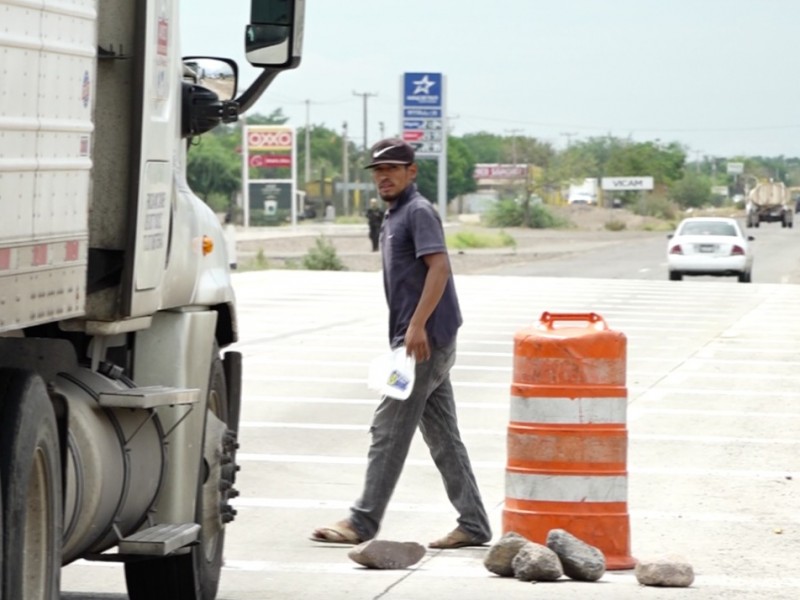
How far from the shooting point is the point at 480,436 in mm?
13859

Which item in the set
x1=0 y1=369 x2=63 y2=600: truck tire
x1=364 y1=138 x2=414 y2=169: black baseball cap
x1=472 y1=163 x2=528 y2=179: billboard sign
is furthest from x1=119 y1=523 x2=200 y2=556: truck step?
x1=472 y1=163 x2=528 y2=179: billboard sign

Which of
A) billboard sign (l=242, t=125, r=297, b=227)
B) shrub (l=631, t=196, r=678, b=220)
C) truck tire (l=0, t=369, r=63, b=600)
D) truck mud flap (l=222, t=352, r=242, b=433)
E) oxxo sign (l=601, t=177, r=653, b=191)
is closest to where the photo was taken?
truck tire (l=0, t=369, r=63, b=600)

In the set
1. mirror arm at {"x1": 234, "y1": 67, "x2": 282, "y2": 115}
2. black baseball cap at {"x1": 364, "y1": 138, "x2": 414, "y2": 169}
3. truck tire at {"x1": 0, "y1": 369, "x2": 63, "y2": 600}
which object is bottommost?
truck tire at {"x1": 0, "y1": 369, "x2": 63, "y2": 600}

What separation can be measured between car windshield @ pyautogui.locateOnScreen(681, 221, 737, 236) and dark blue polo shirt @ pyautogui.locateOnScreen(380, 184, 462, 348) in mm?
30877

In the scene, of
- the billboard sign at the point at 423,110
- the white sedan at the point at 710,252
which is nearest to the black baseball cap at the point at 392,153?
the white sedan at the point at 710,252

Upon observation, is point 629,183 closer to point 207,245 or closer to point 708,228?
point 708,228

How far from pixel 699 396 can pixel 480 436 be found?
11.7ft

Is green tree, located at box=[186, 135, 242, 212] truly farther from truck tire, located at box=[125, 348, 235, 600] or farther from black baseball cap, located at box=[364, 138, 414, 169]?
truck tire, located at box=[125, 348, 235, 600]

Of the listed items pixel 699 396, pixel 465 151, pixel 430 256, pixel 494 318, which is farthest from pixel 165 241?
pixel 465 151

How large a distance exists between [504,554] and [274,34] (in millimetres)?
2717

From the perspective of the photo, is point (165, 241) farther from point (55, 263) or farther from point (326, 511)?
point (326, 511)

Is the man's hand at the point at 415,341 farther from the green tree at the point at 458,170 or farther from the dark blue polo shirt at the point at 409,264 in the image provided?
the green tree at the point at 458,170

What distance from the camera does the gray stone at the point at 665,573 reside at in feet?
26.9

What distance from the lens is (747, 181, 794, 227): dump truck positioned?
3925 inches
